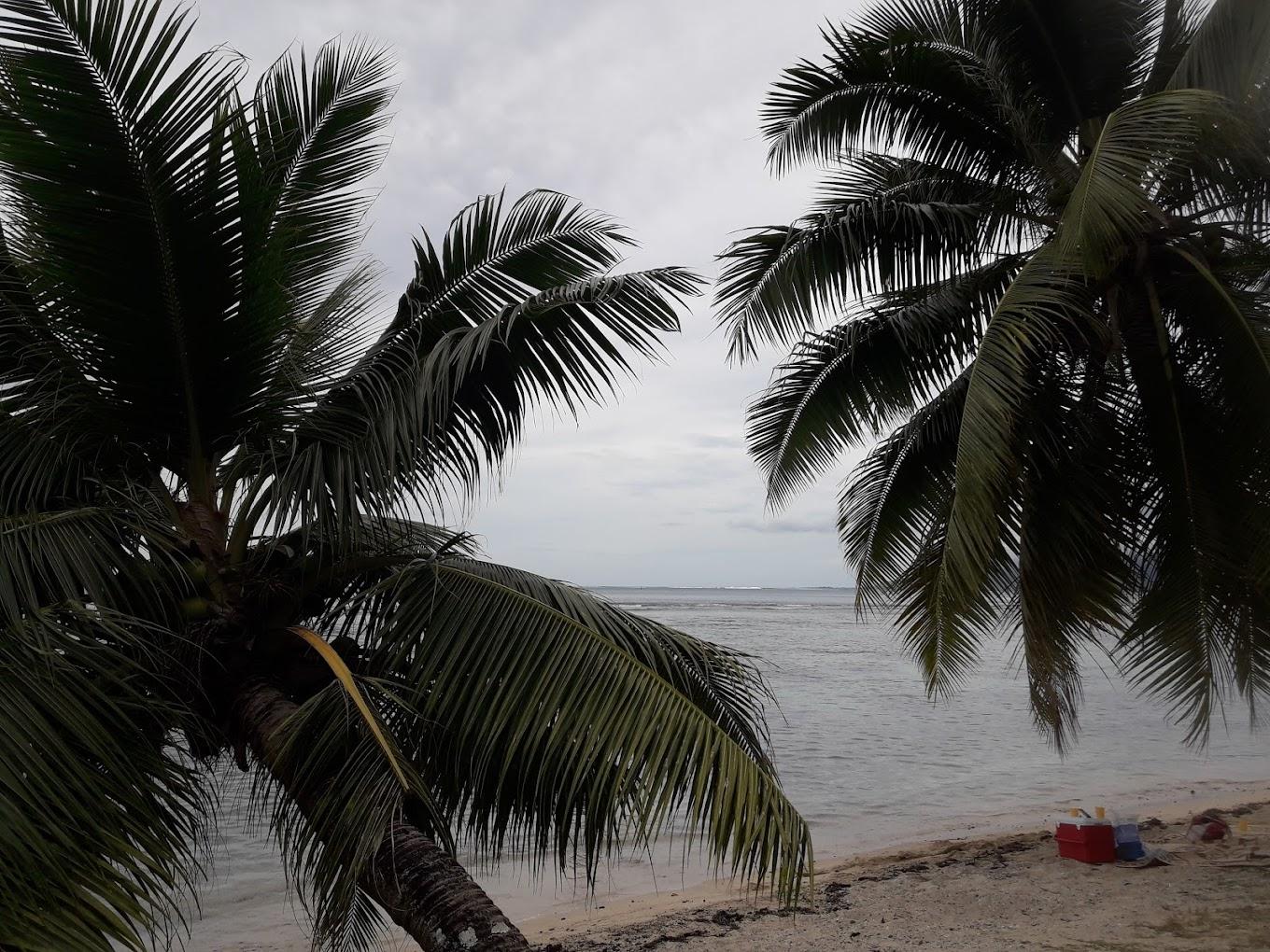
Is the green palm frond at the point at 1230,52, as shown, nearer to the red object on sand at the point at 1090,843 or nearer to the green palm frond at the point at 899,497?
the green palm frond at the point at 899,497

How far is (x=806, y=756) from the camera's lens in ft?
62.4

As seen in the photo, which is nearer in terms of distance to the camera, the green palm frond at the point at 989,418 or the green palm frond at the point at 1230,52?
the green palm frond at the point at 989,418

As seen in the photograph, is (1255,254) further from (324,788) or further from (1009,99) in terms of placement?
(324,788)

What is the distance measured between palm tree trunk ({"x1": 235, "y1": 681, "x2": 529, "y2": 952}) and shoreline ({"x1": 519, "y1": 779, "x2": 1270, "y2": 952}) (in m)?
4.19

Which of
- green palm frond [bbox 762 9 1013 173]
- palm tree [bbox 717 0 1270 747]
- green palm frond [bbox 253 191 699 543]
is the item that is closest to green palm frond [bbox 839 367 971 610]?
palm tree [bbox 717 0 1270 747]

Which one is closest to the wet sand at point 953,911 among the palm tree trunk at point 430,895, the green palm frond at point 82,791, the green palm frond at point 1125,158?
the green palm frond at point 1125,158

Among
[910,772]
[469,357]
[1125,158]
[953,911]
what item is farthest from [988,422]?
[910,772]

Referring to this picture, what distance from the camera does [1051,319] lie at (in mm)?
7586

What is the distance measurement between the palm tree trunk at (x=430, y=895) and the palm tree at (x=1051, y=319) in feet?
11.7

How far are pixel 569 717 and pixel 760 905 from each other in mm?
6988

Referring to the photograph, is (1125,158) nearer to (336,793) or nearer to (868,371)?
(868,371)

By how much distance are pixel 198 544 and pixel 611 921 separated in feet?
23.0

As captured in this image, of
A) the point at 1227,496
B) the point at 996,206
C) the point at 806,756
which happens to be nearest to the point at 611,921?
the point at 1227,496

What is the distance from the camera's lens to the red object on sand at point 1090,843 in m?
9.70
